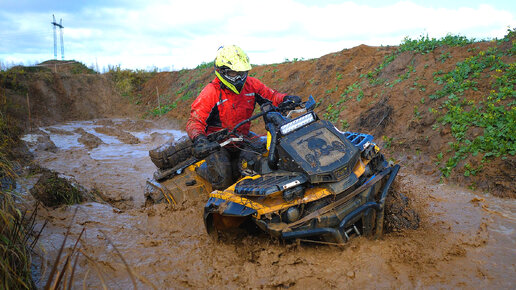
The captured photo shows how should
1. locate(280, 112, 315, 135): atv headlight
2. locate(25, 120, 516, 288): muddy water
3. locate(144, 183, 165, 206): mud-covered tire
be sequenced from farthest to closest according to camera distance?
1. locate(144, 183, 165, 206): mud-covered tire
2. locate(280, 112, 315, 135): atv headlight
3. locate(25, 120, 516, 288): muddy water

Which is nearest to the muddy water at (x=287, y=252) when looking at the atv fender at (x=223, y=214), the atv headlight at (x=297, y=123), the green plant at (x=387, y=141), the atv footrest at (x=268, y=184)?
the atv fender at (x=223, y=214)

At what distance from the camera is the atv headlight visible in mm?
3479

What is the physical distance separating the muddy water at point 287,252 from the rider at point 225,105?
2.37 feet

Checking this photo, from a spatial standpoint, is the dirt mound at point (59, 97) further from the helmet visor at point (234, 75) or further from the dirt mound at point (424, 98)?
the helmet visor at point (234, 75)

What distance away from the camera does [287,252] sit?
3406mm

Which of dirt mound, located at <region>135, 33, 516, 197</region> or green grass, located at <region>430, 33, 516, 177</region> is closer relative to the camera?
green grass, located at <region>430, 33, 516, 177</region>

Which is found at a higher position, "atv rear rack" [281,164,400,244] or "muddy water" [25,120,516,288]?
"atv rear rack" [281,164,400,244]

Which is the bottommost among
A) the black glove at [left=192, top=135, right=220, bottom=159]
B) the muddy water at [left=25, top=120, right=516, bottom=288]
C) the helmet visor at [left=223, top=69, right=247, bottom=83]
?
the muddy water at [left=25, top=120, right=516, bottom=288]

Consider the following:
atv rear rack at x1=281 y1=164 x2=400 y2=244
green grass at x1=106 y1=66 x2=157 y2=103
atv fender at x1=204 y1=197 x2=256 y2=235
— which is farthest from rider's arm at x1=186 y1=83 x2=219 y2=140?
green grass at x1=106 y1=66 x2=157 y2=103

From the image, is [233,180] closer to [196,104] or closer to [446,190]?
[196,104]

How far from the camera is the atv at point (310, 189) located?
307cm

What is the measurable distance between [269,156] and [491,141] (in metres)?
4.41

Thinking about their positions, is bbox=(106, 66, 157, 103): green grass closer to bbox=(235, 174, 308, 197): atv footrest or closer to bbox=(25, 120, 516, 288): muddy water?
bbox=(25, 120, 516, 288): muddy water

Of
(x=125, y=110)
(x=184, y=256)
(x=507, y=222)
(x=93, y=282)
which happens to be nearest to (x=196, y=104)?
(x=184, y=256)
